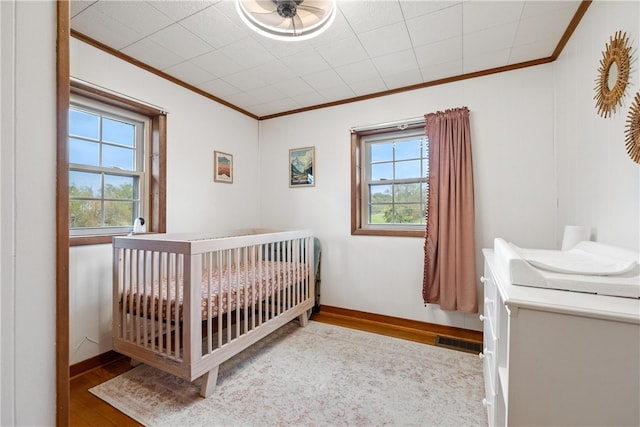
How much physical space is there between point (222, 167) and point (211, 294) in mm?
1627

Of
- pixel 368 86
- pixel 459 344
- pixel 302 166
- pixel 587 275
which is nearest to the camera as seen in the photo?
pixel 587 275

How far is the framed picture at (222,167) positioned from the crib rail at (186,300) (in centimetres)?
79

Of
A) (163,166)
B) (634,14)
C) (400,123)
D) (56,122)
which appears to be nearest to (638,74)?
(634,14)

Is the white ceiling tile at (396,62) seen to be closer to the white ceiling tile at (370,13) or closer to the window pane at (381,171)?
the white ceiling tile at (370,13)

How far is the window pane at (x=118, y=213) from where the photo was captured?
210 centimetres

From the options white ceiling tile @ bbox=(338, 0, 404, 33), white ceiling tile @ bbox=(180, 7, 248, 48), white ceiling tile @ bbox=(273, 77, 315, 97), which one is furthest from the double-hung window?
white ceiling tile @ bbox=(338, 0, 404, 33)

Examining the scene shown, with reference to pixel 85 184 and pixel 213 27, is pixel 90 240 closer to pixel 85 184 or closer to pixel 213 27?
pixel 85 184

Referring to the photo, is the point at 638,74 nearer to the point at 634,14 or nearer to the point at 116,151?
the point at 634,14

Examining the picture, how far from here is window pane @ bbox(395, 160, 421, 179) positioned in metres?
2.72

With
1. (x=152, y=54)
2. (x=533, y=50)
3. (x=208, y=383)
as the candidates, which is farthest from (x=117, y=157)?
(x=533, y=50)

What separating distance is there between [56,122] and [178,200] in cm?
204

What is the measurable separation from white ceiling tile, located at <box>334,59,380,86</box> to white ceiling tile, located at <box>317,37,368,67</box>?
0.22 feet

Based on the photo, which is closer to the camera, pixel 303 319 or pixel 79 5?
pixel 79 5

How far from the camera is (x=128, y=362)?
1.99 metres
